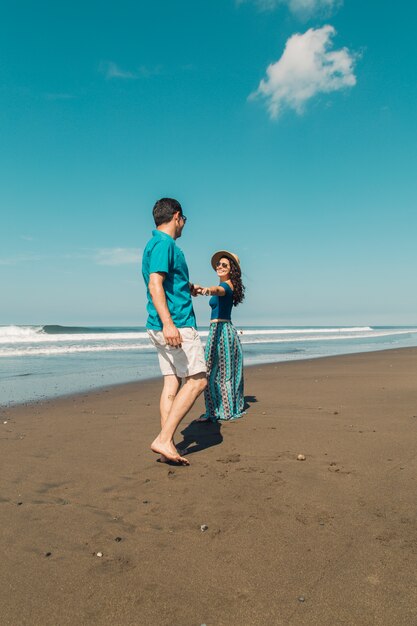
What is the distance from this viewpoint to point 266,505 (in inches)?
108

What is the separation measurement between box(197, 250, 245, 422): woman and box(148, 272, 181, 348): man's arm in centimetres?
196

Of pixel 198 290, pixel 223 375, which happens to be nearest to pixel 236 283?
pixel 223 375

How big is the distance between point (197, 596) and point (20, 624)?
2.31 feet

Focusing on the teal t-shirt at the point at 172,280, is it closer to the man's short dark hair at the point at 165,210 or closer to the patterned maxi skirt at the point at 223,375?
the man's short dark hair at the point at 165,210

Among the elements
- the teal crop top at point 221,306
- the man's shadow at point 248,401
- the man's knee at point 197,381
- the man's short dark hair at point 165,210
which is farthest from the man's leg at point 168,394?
the man's shadow at point 248,401

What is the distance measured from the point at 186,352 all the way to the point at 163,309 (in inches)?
18.0

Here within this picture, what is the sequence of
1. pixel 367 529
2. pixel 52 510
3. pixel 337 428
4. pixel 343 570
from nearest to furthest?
pixel 343 570
pixel 367 529
pixel 52 510
pixel 337 428

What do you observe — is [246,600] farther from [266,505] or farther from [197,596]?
[266,505]

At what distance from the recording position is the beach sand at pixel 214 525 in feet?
5.93

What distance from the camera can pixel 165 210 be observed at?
3.77m

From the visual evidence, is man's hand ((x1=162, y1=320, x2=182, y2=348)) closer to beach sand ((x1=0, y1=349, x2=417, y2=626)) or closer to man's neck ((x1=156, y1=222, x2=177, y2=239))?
man's neck ((x1=156, y1=222, x2=177, y2=239))

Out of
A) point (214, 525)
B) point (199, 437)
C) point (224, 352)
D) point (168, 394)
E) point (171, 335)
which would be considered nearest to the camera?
point (214, 525)

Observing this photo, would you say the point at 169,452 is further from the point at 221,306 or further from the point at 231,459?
the point at 221,306

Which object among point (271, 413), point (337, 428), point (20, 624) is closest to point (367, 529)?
point (20, 624)
